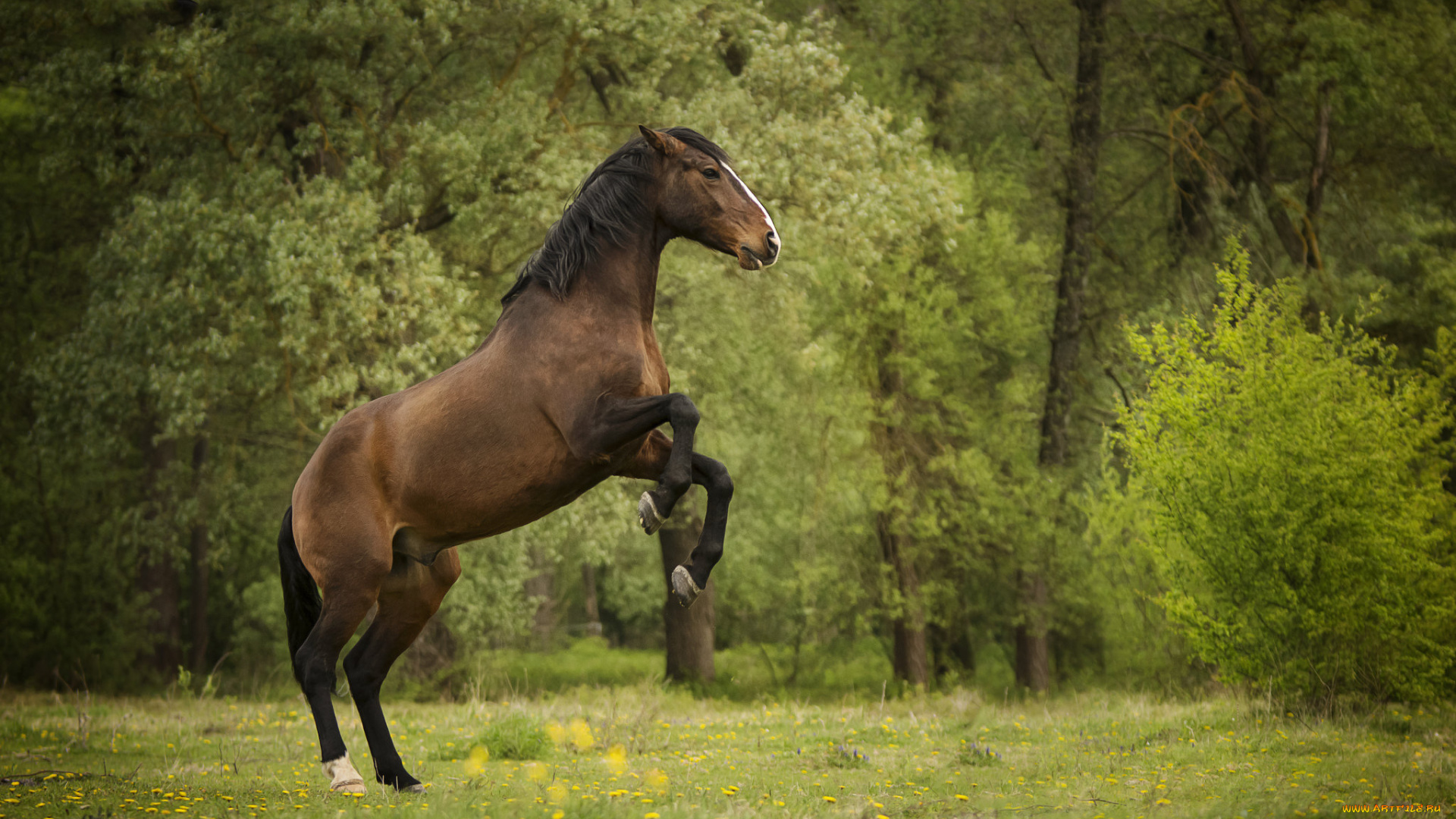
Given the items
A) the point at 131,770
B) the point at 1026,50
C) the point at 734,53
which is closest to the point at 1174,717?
the point at 131,770

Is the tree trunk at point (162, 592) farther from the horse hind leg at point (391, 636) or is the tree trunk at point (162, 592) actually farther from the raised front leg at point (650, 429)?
the raised front leg at point (650, 429)

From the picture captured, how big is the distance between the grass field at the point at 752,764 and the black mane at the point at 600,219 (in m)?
2.70

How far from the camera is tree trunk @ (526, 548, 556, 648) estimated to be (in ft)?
97.0

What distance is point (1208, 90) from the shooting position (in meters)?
20.3

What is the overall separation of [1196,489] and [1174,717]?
84.7 inches

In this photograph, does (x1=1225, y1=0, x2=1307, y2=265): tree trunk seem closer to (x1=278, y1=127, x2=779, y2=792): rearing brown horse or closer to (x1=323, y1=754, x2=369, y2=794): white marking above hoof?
(x1=278, y1=127, x2=779, y2=792): rearing brown horse

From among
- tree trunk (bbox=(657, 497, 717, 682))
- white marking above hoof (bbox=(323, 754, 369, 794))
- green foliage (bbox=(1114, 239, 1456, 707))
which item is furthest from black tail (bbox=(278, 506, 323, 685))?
tree trunk (bbox=(657, 497, 717, 682))

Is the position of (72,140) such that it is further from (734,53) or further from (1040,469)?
(1040,469)

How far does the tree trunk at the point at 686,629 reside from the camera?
64.8 ft

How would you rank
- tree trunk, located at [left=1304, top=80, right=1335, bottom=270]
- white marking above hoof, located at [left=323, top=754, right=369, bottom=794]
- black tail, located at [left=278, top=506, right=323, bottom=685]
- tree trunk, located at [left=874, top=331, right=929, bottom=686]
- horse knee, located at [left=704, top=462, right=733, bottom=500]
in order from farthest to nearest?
tree trunk, located at [left=874, top=331, right=929, bottom=686], tree trunk, located at [left=1304, top=80, right=1335, bottom=270], black tail, located at [left=278, top=506, right=323, bottom=685], white marking above hoof, located at [left=323, top=754, right=369, bottom=794], horse knee, located at [left=704, top=462, right=733, bottom=500]

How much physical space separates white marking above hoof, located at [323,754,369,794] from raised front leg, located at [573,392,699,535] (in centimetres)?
210

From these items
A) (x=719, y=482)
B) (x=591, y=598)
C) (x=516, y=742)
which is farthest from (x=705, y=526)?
(x=591, y=598)

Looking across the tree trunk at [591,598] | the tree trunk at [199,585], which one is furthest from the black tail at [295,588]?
the tree trunk at [591,598]

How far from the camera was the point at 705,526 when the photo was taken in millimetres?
5078
